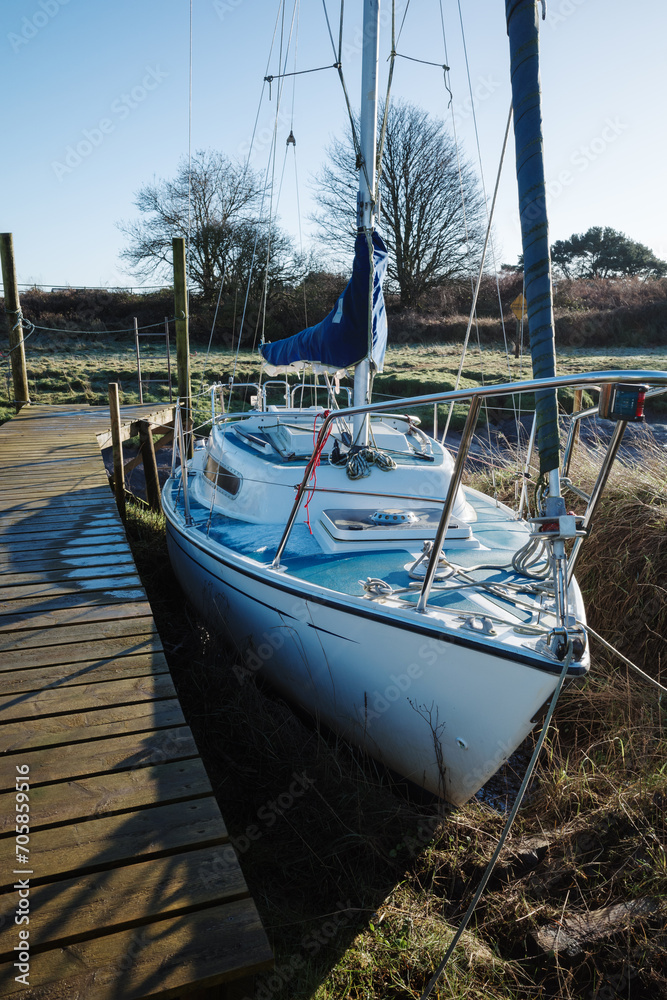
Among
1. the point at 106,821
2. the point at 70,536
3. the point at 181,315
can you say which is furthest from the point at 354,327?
the point at 181,315

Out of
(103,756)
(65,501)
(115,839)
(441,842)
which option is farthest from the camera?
(65,501)

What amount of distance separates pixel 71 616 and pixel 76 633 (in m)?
0.24

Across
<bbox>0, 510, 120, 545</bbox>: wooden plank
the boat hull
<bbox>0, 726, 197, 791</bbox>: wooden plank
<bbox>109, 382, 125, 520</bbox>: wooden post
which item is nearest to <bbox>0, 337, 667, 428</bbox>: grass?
<bbox>109, 382, 125, 520</bbox>: wooden post

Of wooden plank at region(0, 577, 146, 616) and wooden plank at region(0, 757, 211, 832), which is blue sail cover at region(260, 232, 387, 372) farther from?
wooden plank at region(0, 757, 211, 832)

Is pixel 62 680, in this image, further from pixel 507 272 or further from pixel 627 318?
pixel 507 272

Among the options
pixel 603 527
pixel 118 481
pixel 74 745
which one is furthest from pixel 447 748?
pixel 118 481

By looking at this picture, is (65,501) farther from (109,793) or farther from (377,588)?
(109,793)

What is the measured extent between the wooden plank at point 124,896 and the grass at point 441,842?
2.00 feet

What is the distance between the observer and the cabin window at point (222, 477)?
5.43m

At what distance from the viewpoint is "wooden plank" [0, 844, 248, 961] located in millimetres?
1791

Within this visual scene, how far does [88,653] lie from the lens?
329cm

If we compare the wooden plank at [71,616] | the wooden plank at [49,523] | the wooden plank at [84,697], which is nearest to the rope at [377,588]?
the wooden plank at [84,697]

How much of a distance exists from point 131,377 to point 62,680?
15.4 meters

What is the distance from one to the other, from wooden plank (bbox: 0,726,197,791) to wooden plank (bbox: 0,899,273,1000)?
737 mm
